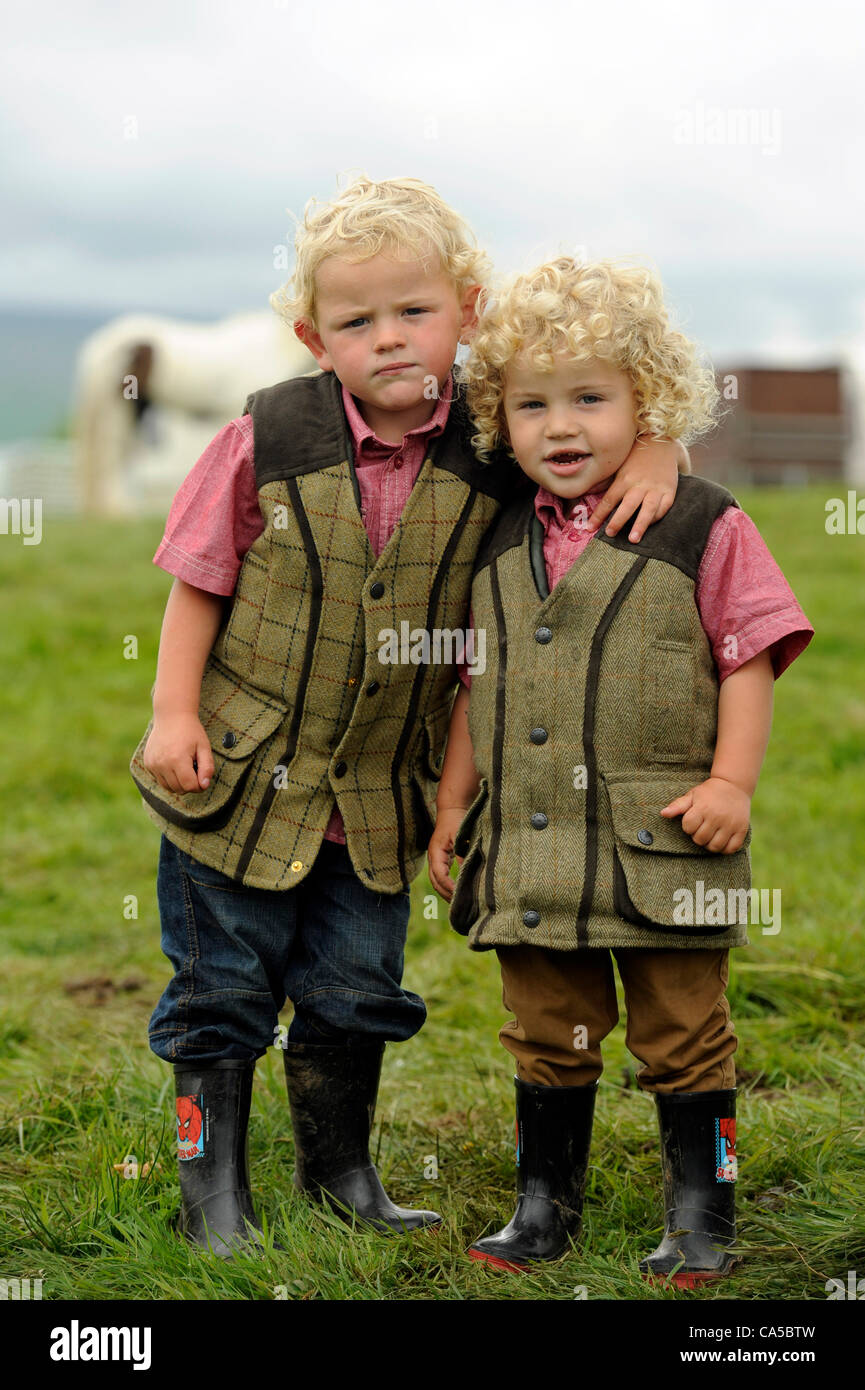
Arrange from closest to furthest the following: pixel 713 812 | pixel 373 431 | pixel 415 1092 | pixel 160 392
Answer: pixel 713 812
pixel 373 431
pixel 415 1092
pixel 160 392

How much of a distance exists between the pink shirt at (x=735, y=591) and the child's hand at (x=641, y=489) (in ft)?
0.15

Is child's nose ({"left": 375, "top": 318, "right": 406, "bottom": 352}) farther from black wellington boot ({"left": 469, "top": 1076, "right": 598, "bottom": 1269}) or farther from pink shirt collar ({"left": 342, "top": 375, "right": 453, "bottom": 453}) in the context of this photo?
black wellington boot ({"left": 469, "top": 1076, "right": 598, "bottom": 1269})

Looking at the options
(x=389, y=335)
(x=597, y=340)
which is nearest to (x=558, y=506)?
(x=597, y=340)

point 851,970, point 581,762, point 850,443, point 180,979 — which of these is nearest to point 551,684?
point 581,762

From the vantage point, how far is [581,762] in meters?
2.28

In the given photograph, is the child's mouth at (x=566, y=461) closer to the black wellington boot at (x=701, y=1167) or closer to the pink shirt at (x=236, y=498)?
the pink shirt at (x=236, y=498)

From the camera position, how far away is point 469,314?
2473 millimetres

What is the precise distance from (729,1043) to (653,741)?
0.52m

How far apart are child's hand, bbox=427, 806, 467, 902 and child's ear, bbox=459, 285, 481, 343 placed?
803 millimetres

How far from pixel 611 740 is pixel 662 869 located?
0.21 metres

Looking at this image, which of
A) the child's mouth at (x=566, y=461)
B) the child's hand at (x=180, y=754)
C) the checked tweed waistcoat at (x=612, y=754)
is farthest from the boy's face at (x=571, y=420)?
the child's hand at (x=180, y=754)

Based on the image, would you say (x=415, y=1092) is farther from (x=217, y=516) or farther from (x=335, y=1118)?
(x=217, y=516)

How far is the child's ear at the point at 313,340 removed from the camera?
2.46 m

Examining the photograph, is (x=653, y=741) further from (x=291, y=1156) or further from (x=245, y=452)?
(x=291, y=1156)
